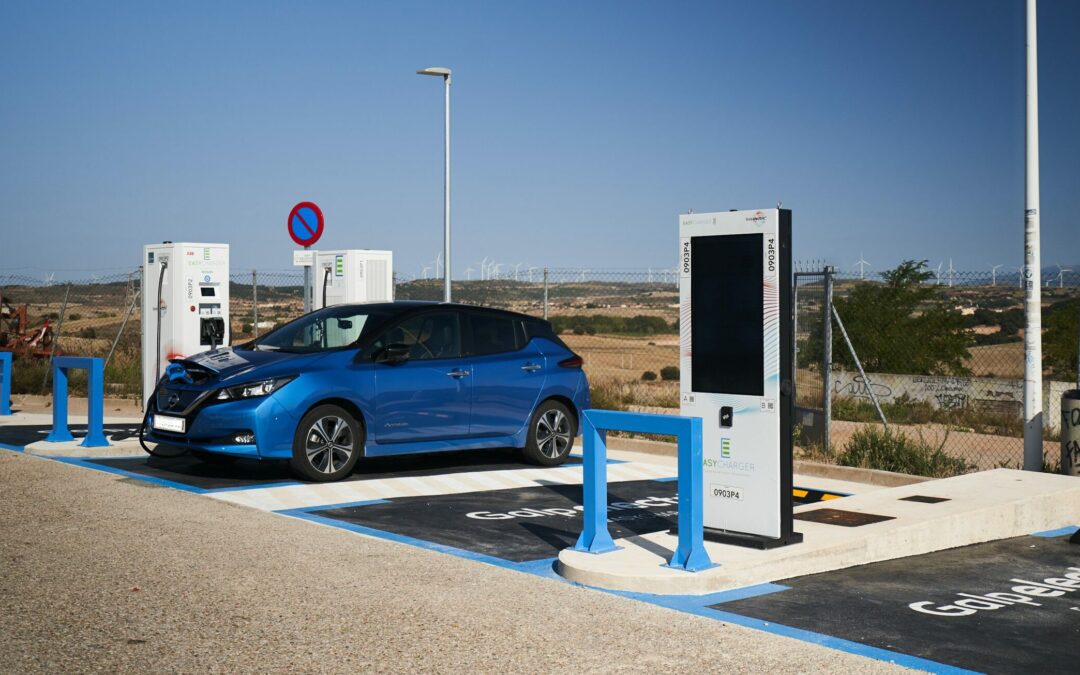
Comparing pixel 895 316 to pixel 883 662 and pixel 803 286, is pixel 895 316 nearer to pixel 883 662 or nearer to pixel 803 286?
pixel 803 286

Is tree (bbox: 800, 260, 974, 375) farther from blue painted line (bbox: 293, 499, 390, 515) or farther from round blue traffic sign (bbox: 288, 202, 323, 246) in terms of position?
blue painted line (bbox: 293, 499, 390, 515)

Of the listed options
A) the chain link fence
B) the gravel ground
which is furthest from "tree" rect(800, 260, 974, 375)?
the gravel ground

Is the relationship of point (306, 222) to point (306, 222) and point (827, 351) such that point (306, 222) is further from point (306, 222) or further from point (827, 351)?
point (827, 351)

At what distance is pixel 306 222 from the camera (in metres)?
16.9

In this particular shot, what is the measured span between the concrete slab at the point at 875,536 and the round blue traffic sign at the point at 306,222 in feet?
30.3

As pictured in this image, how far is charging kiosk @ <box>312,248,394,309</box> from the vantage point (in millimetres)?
18094

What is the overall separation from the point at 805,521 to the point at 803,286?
740 cm

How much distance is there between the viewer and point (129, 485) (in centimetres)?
1120

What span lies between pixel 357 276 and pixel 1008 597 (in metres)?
12.3

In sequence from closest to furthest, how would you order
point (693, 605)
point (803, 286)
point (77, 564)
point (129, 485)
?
point (693, 605)
point (77, 564)
point (129, 485)
point (803, 286)

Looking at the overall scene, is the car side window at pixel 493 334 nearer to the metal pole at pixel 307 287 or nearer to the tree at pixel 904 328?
the metal pole at pixel 307 287

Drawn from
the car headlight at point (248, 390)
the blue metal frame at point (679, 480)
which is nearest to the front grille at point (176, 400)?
the car headlight at point (248, 390)

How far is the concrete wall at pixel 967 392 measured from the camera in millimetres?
20812

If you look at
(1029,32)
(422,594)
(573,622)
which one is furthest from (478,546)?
(1029,32)
